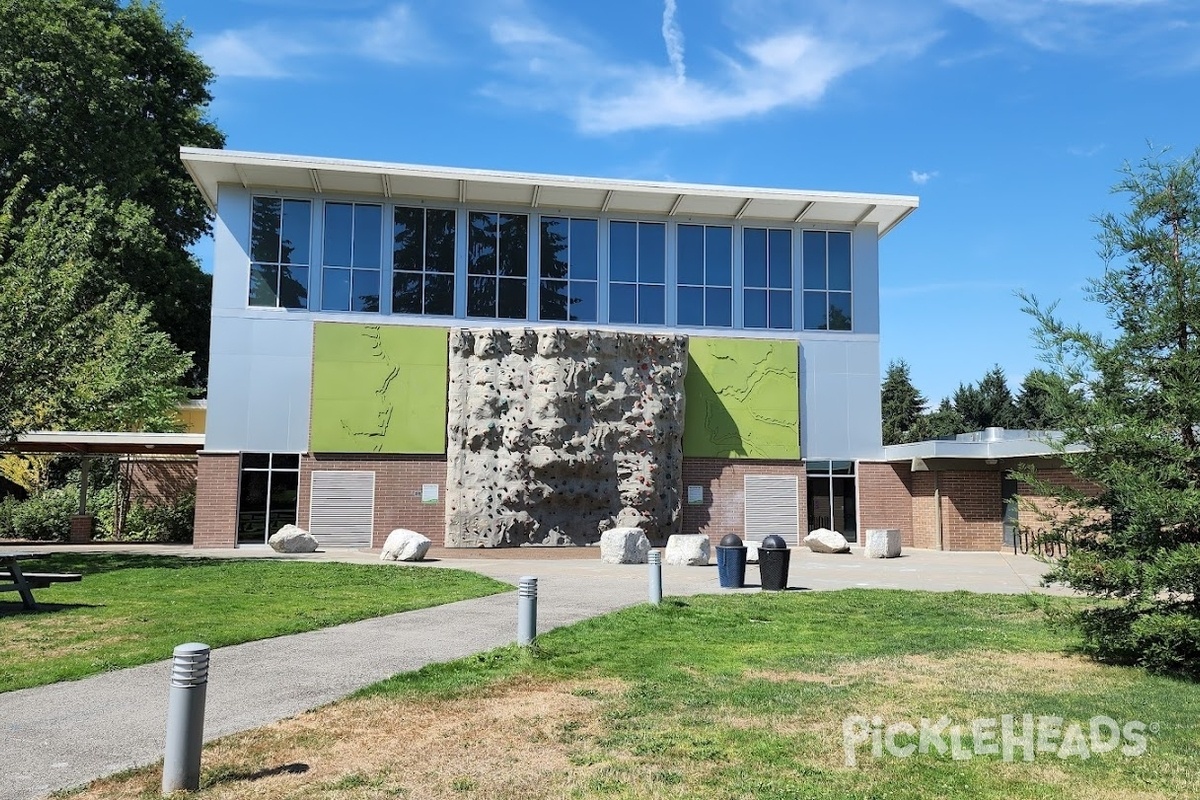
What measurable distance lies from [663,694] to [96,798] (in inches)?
167

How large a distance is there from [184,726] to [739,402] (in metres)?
26.1

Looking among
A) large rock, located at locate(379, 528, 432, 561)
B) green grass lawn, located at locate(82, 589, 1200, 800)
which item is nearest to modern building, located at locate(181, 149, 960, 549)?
large rock, located at locate(379, 528, 432, 561)

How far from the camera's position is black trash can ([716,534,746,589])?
1583cm

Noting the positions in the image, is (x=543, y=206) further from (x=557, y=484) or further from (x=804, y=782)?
(x=804, y=782)

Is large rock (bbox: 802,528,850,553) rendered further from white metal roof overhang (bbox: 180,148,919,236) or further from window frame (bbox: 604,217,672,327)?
white metal roof overhang (bbox: 180,148,919,236)

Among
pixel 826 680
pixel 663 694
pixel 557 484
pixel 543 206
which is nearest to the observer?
pixel 663 694

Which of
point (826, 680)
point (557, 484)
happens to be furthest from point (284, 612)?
point (557, 484)

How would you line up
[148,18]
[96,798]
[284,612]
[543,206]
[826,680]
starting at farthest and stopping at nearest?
1. [148,18]
2. [543,206]
3. [284,612]
4. [826,680]
5. [96,798]

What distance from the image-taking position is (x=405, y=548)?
22438mm

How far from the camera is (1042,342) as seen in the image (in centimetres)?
932

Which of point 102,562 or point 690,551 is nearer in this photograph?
point 102,562

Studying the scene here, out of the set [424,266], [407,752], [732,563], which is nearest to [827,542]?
[732,563]

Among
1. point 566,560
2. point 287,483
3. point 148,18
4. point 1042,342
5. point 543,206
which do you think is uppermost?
point 148,18

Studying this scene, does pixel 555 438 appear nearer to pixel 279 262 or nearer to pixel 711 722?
pixel 279 262
